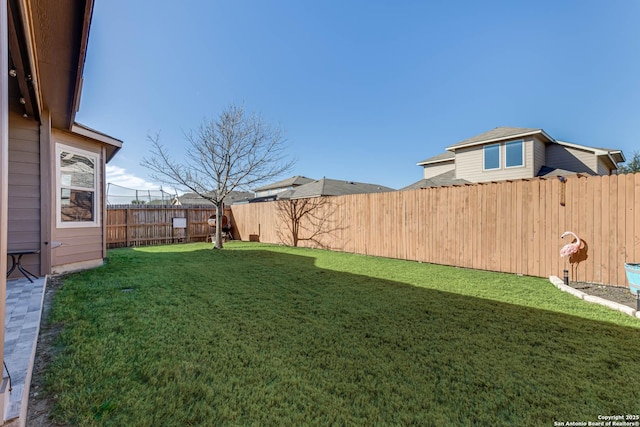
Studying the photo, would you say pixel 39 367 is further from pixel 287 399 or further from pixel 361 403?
pixel 361 403

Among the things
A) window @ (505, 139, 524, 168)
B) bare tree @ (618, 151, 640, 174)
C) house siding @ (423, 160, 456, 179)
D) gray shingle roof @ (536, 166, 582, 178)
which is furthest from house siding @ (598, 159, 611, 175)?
bare tree @ (618, 151, 640, 174)

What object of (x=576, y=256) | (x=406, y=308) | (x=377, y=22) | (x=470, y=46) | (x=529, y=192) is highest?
(x=377, y=22)

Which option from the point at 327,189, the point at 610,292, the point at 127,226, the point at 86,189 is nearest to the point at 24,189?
the point at 86,189

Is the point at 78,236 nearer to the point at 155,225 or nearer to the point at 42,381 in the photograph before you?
the point at 42,381

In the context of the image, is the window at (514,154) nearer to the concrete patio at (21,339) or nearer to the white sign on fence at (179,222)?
the concrete patio at (21,339)

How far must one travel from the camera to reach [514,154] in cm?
1136

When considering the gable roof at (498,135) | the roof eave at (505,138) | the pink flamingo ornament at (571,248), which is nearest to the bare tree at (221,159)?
the roof eave at (505,138)

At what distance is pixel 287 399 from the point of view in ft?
5.81

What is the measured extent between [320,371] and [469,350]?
1395 millimetres

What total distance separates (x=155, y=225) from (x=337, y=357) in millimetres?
12213

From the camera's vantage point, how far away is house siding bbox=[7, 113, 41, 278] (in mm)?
4355

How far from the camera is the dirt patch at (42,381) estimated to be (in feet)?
5.03

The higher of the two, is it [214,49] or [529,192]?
[214,49]

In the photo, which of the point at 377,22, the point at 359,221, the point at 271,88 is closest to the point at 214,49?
the point at 271,88
